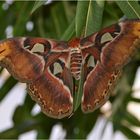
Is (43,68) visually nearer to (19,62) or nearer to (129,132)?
(19,62)

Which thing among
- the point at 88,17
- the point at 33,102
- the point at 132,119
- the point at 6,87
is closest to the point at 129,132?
the point at 132,119

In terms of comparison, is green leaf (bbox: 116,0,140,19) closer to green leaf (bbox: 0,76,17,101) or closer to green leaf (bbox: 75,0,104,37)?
green leaf (bbox: 75,0,104,37)

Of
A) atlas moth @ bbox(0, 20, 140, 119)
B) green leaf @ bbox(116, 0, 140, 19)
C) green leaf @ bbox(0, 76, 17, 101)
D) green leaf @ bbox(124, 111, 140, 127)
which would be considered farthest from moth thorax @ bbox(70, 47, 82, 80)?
green leaf @ bbox(124, 111, 140, 127)

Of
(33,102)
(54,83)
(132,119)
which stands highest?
(54,83)

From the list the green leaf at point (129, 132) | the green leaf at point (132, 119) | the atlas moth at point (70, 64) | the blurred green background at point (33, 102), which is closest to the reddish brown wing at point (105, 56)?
the atlas moth at point (70, 64)

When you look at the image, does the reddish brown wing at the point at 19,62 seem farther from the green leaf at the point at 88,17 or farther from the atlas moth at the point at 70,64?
the green leaf at the point at 88,17

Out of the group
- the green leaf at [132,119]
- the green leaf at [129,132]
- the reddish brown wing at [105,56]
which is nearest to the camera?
the reddish brown wing at [105,56]

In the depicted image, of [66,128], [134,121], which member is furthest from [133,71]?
[66,128]
